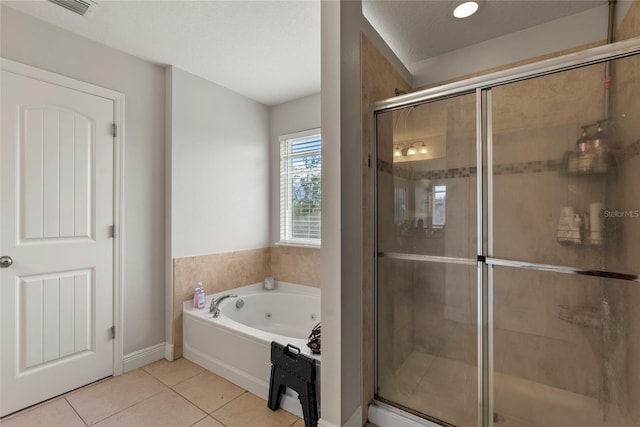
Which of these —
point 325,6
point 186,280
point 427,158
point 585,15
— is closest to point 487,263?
point 427,158

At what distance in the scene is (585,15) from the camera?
5.60ft

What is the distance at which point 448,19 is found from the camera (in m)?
1.77

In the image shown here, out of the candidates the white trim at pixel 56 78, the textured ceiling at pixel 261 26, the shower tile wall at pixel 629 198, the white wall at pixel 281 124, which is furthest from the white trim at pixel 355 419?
the white trim at pixel 56 78

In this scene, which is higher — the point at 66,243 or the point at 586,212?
the point at 586,212

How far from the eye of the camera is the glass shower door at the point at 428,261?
1516 mm

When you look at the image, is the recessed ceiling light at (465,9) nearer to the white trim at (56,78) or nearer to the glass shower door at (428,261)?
the glass shower door at (428,261)

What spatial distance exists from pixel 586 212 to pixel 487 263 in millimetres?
468

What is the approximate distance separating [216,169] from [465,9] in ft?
7.54

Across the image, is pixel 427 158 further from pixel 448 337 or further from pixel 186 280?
pixel 186 280

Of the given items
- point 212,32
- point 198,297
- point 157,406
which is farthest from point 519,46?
point 157,406

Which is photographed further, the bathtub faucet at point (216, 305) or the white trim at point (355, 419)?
the bathtub faucet at point (216, 305)

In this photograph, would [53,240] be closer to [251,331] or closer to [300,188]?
[251,331]

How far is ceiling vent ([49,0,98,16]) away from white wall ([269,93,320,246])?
68.8 inches

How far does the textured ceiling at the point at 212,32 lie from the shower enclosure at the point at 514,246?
0.87 meters
